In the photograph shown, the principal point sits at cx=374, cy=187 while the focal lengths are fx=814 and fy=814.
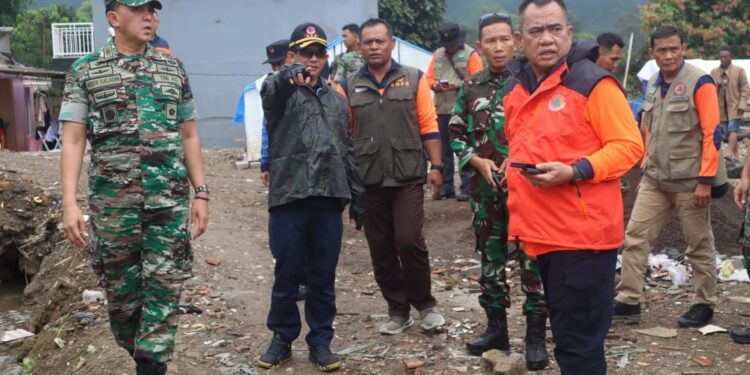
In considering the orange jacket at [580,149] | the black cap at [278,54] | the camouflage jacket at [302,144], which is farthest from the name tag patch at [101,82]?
the black cap at [278,54]

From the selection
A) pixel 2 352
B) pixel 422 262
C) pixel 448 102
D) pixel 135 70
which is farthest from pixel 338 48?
pixel 135 70

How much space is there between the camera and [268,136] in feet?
16.5

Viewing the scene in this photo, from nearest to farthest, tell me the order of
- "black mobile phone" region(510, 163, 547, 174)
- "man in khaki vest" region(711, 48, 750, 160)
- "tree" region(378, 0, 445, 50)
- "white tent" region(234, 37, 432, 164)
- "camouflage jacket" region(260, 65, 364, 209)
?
1. "black mobile phone" region(510, 163, 547, 174)
2. "camouflage jacket" region(260, 65, 364, 209)
3. "man in khaki vest" region(711, 48, 750, 160)
4. "white tent" region(234, 37, 432, 164)
5. "tree" region(378, 0, 445, 50)

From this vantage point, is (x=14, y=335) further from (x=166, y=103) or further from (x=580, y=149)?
(x=580, y=149)

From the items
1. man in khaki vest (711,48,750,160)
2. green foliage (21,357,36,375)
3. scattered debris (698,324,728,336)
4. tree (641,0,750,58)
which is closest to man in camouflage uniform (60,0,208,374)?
green foliage (21,357,36,375)

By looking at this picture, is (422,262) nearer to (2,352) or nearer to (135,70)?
(135,70)

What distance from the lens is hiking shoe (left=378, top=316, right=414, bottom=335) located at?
226 inches

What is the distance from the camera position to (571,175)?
3.25 meters

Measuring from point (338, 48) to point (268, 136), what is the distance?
458 inches

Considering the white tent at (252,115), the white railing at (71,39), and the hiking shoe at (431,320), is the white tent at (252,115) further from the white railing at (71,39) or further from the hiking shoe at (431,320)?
the white railing at (71,39)

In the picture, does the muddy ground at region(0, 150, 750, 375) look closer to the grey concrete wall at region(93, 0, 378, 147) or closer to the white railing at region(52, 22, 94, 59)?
the grey concrete wall at region(93, 0, 378, 147)

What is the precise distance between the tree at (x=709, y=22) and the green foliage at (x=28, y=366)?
2277cm

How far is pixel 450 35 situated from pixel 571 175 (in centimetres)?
650

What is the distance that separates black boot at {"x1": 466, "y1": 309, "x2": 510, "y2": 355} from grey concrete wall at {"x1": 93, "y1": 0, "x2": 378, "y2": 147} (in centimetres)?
1770
